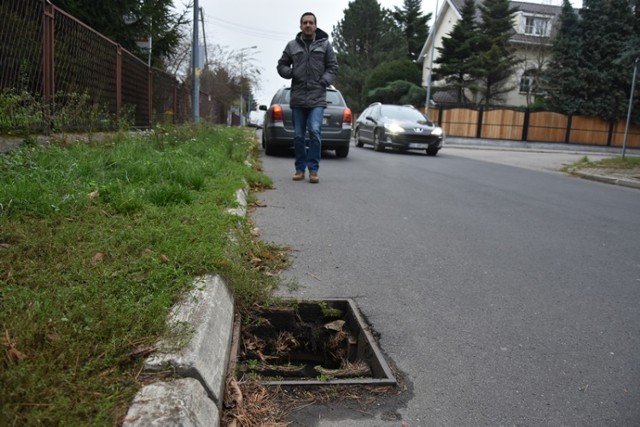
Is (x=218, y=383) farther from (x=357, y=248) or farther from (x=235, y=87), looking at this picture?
(x=235, y=87)

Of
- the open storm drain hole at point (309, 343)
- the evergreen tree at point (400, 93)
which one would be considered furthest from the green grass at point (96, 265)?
the evergreen tree at point (400, 93)

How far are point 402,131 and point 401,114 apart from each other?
99cm

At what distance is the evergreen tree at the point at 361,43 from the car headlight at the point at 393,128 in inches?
1472

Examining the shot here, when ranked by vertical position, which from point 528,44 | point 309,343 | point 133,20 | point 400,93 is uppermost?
point 528,44

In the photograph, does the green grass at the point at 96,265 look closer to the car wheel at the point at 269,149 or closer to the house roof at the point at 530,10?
the car wheel at the point at 269,149

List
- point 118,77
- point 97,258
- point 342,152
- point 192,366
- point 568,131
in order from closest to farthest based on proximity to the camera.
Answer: point 192,366 → point 97,258 → point 118,77 → point 342,152 → point 568,131

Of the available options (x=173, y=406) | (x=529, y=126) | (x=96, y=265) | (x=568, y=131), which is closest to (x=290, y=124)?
(x=96, y=265)

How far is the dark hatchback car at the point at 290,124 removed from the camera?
11.5 meters

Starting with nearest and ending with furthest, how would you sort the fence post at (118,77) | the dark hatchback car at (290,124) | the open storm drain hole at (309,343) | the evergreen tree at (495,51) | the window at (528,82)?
the open storm drain hole at (309,343), the fence post at (118,77), the dark hatchback car at (290,124), the evergreen tree at (495,51), the window at (528,82)

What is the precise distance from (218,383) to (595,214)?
243 inches

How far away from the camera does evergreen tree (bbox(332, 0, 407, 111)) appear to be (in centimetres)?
5434

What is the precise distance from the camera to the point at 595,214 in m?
6.78

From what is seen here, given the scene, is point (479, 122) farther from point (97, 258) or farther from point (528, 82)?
point (97, 258)

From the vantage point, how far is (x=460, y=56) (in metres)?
38.2
